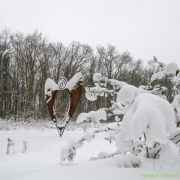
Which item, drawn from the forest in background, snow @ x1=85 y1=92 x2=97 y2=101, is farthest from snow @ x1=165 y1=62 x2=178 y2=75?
the forest in background

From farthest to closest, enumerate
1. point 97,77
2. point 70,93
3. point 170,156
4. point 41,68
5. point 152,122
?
point 41,68 < point 70,93 < point 97,77 < point 170,156 < point 152,122

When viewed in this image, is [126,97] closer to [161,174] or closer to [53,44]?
[161,174]

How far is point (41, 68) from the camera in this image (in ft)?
69.8

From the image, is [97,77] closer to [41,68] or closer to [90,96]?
[90,96]

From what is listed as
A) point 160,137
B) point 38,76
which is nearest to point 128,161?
point 160,137

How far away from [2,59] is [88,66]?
1134 cm

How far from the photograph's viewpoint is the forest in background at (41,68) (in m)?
19.0

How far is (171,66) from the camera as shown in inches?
59.3

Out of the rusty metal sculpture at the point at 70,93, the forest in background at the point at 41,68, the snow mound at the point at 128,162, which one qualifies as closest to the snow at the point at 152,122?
the snow mound at the point at 128,162

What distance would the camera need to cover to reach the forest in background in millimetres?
18984

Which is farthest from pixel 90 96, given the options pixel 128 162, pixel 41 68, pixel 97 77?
pixel 41 68

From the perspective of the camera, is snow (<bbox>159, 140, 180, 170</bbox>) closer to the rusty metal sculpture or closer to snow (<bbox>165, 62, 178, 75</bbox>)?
snow (<bbox>165, 62, 178, 75</bbox>)

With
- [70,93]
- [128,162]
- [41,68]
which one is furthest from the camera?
[41,68]

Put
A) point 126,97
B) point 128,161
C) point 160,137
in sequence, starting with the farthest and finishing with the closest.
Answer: point 128,161
point 126,97
point 160,137
